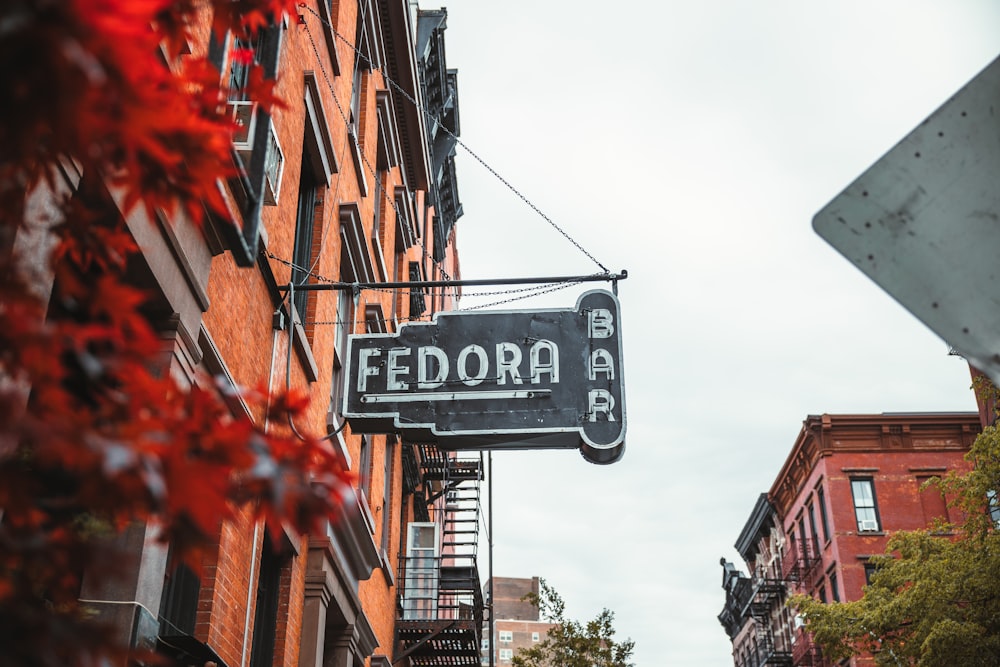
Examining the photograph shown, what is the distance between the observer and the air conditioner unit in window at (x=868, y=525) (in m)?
42.8

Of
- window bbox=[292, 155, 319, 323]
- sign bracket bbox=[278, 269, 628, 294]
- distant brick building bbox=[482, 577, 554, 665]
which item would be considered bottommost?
sign bracket bbox=[278, 269, 628, 294]

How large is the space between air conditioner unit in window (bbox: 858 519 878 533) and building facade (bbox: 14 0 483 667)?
22558mm

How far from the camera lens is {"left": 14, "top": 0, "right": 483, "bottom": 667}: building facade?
277 inches

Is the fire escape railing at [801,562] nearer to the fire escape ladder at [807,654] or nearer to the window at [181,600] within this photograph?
the fire escape ladder at [807,654]

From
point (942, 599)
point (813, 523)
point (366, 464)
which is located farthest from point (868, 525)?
point (366, 464)

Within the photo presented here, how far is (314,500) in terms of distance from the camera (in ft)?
8.69

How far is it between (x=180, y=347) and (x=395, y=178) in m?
14.3

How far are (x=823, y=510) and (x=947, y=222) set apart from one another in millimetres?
44115

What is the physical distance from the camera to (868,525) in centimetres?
4306

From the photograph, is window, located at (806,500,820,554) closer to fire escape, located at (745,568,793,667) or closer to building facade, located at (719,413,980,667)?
building facade, located at (719,413,980,667)

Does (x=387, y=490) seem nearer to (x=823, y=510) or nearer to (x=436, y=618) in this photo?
(x=436, y=618)

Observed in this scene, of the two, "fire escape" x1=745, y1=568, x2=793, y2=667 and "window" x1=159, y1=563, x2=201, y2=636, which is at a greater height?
"fire escape" x1=745, y1=568, x2=793, y2=667

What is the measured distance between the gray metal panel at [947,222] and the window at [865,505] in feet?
139

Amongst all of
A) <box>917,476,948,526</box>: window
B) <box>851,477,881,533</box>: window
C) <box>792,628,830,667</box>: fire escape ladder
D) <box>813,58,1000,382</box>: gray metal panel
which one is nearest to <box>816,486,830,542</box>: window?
<box>851,477,881,533</box>: window
